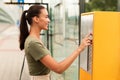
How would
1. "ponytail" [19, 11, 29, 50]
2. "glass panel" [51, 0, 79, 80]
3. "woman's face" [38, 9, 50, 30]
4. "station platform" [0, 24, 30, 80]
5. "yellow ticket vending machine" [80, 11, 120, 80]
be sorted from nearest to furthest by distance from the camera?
"yellow ticket vending machine" [80, 11, 120, 80], "woman's face" [38, 9, 50, 30], "ponytail" [19, 11, 29, 50], "glass panel" [51, 0, 79, 80], "station platform" [0, 24, 30, 80]

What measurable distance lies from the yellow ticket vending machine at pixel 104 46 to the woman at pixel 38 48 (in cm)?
8

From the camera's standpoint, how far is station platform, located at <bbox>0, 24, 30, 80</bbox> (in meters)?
5.63

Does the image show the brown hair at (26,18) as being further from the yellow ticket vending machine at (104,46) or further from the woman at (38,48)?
the yellow ticket vending machine at (104,46)

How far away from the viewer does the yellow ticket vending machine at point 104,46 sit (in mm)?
1904

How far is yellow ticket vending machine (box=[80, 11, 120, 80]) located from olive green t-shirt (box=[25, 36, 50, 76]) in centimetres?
33

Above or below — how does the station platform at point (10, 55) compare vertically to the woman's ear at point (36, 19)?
below

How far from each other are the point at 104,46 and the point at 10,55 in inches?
203

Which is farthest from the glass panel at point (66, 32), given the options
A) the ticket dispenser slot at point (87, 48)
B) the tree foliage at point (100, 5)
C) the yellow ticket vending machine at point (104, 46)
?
the yellow ticket vending machine at point (104, 46)

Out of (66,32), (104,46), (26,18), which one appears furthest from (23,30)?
(66,32)

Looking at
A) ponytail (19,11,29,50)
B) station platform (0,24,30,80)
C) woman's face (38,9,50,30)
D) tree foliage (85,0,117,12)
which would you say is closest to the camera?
woman's face (38,9,50,30)

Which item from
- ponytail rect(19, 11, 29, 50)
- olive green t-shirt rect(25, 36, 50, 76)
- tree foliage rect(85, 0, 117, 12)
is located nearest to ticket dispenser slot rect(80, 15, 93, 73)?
olive green t-shirt rect(25, 36, 50, 76)

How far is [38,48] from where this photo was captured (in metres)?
1.97

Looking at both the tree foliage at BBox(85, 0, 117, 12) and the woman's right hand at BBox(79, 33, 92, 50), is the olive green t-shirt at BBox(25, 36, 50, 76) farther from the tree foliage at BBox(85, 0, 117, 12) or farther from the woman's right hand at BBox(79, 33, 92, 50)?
the tree foliage at BBox(85, 0, 117, 12)

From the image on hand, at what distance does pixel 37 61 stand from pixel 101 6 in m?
1.45
